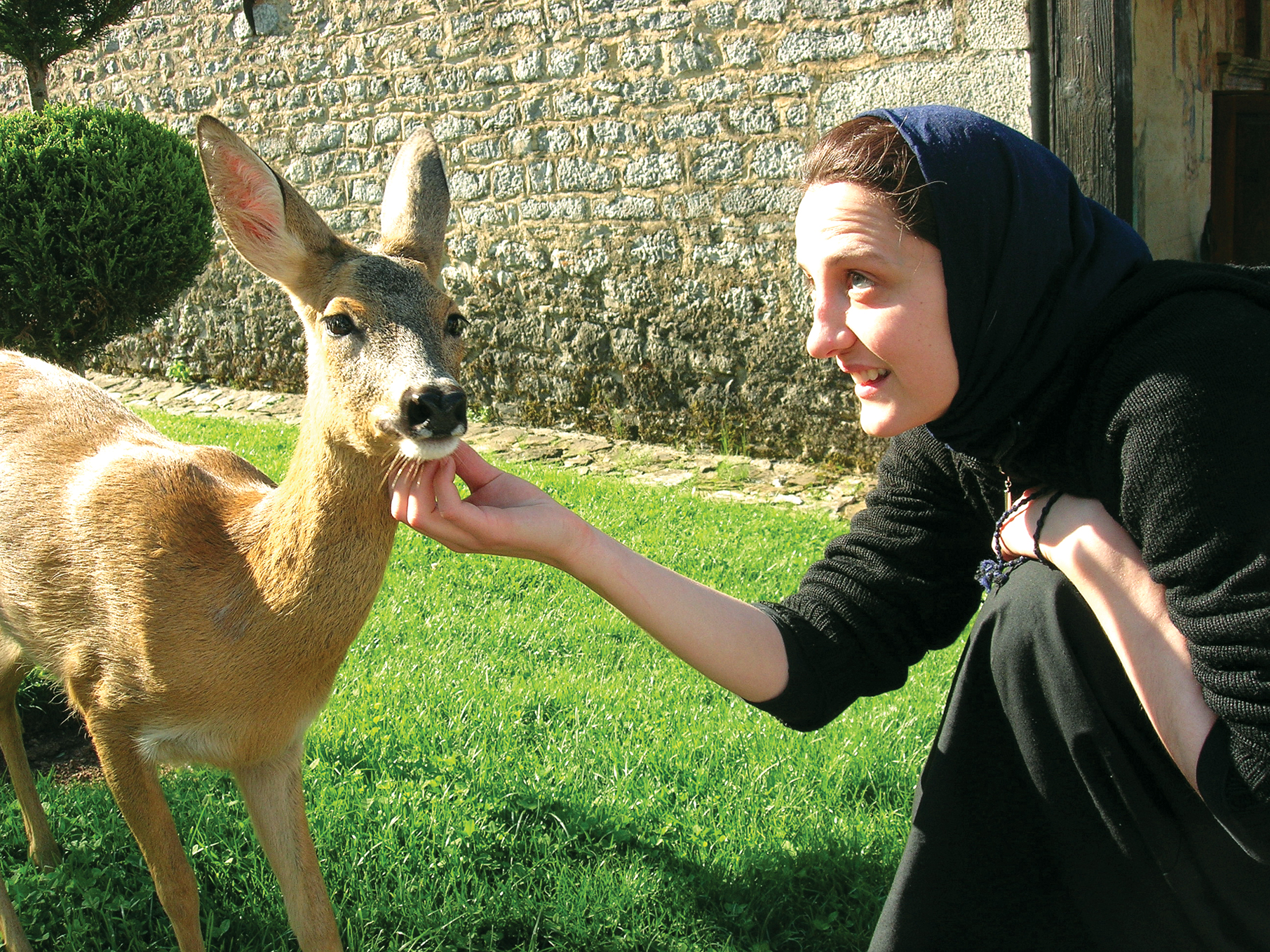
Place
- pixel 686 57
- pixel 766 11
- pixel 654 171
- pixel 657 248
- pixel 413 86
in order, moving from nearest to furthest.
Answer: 1. pixel 766 11
2. pixel 686 57
3. pixel 654 171
4. pixel 657 248
5. pixel 413 86

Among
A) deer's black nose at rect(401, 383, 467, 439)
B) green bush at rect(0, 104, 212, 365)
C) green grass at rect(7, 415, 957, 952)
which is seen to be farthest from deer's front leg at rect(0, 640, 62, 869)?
green bush at rect(0, 104, 212, 365)

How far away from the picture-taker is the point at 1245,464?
1.64 metres

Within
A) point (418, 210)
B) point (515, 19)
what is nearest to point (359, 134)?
point (515, 19)

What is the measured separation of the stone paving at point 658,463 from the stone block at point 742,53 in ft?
8.45

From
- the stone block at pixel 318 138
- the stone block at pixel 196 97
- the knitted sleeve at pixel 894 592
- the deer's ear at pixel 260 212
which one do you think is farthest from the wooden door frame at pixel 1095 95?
the stone block at pixel 196 97

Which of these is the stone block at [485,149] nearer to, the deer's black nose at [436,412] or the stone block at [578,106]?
the stone block at [578,106]

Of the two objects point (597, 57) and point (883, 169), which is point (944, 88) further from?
point (883, 169)

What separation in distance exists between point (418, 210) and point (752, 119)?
4.72 m

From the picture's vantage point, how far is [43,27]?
18.9 ft

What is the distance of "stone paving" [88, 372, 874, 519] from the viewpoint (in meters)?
6.68

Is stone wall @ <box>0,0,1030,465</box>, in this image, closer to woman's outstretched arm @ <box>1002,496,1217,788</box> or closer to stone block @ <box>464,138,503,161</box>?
stone block @ <box>464,138,503,161</box>

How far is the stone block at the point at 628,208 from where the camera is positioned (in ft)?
25.0

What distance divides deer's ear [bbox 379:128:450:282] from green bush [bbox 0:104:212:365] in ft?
8.22

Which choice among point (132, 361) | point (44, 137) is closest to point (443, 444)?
point (44, 137)
